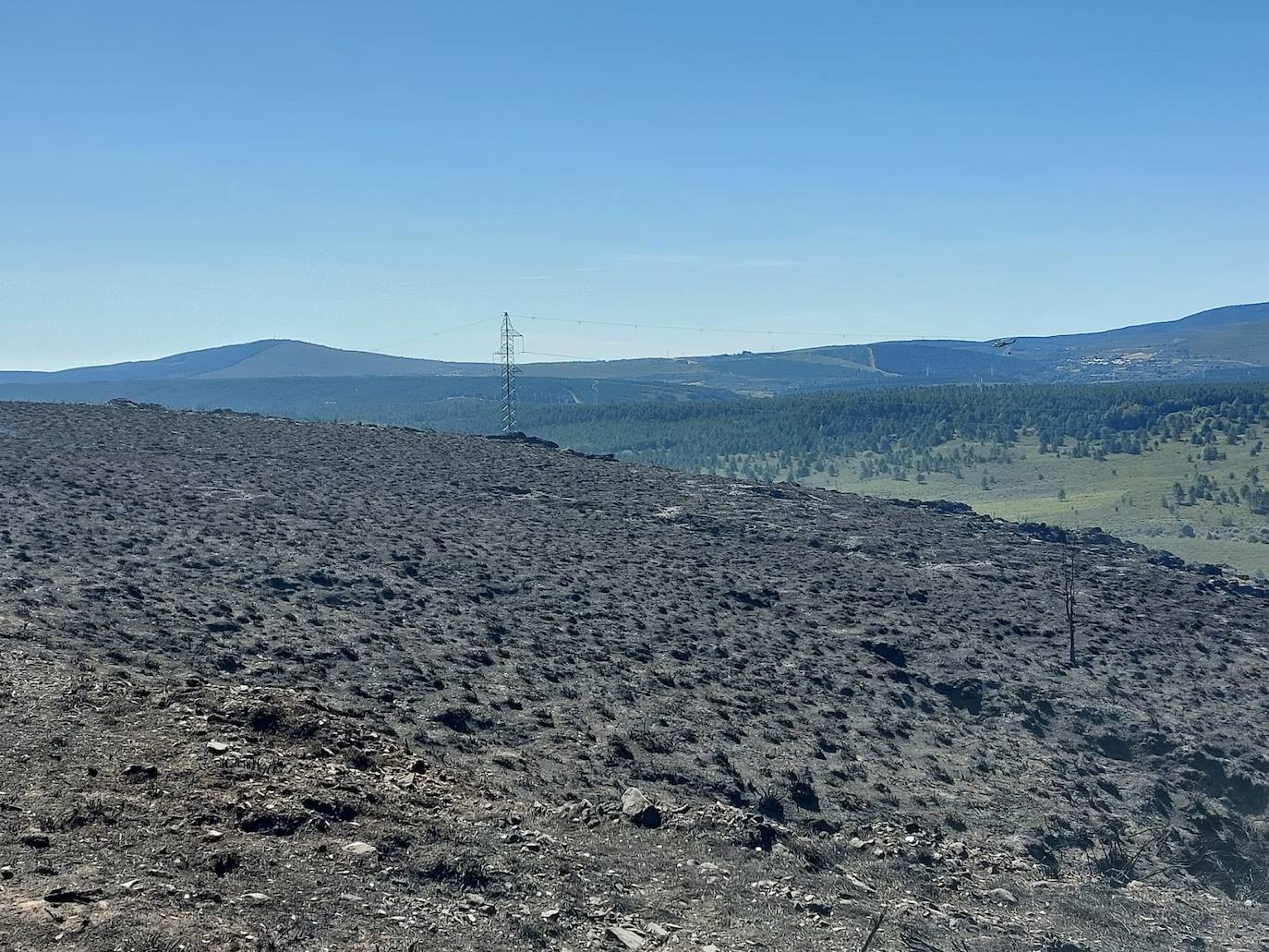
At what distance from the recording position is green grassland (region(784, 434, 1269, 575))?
185 ft

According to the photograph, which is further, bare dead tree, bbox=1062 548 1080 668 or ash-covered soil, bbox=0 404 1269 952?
bare dead tree, bbox=1062 548 1080 668

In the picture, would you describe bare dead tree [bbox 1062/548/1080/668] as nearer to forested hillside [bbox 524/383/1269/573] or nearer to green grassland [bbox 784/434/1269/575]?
green grassland [bbox 784/434/1269/575]

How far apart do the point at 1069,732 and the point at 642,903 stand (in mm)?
11923

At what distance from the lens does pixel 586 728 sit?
16781 mm

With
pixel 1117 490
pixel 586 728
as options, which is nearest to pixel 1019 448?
pixel 1117 490

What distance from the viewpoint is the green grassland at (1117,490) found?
56.3m

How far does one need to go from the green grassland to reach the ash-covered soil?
83.7ft

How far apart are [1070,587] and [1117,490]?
48.4 meters

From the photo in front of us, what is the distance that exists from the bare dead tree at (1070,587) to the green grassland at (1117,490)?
17.9m

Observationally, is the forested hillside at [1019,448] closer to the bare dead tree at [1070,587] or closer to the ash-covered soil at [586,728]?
the bare dead tree at [1070,587]

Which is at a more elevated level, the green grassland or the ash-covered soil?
the ash-covered soil

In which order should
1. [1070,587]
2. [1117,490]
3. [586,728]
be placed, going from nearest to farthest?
1. [586,728]
2. [1070,587]
3. [1117,490]

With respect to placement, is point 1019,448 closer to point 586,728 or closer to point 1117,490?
point 1117,490

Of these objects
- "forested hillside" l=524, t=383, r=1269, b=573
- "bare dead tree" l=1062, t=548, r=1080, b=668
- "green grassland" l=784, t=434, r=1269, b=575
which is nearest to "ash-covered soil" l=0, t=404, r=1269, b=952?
"bare dead tree" l=1062, t=548, r=1080, b=668
